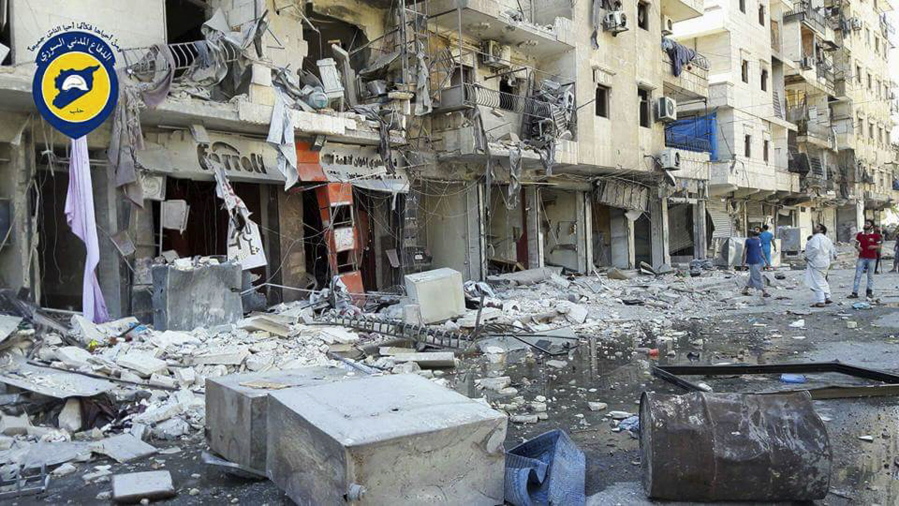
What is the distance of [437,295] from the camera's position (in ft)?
35.7

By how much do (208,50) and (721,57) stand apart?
23405mm

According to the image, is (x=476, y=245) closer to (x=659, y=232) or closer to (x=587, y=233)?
(x=587, y=233)

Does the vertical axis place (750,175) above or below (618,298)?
above

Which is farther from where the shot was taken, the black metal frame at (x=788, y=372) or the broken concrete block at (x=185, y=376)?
the broken concrete block at (x=185, y=376)

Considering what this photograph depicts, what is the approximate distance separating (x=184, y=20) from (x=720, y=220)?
2287 centimetres

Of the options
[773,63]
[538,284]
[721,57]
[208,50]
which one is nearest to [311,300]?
[208,50]

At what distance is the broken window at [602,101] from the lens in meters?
20.4

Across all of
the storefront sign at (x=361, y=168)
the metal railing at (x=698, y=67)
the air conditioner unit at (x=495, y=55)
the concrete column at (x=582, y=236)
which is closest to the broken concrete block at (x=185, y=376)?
the storefront sign at (x=361, y=168)

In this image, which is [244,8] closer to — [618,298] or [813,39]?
[618,298]

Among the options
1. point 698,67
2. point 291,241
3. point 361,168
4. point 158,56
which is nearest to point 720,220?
point 698,67

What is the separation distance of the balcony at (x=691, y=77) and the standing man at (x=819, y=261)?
39.7ft

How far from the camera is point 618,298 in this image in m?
15.2

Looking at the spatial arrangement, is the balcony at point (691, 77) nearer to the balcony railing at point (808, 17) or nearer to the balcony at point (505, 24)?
the balcony at point (505, 24)

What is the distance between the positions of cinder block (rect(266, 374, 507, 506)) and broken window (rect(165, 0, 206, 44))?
45.1ft
